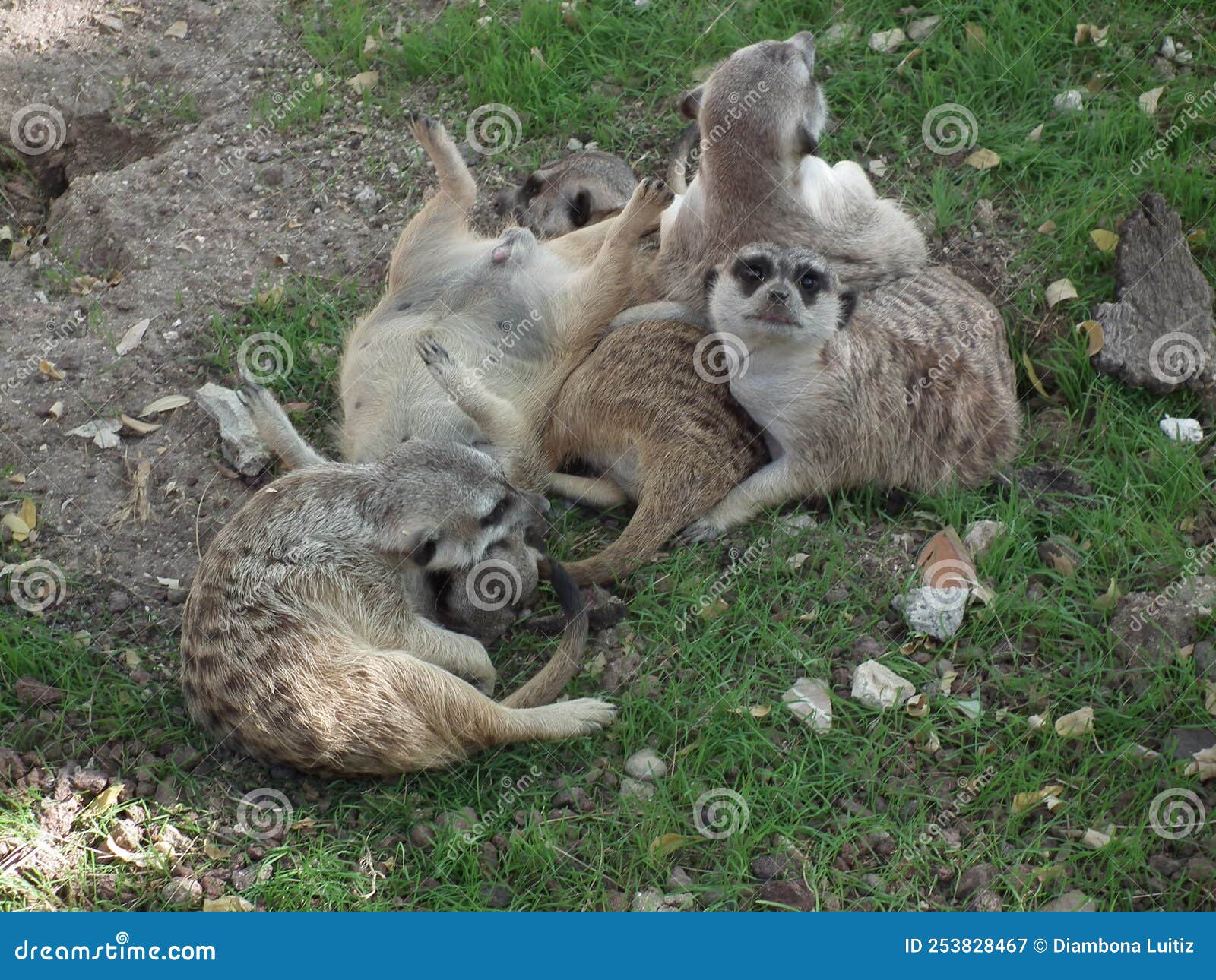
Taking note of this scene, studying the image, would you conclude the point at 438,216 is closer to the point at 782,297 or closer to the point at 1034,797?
the point at 782,297

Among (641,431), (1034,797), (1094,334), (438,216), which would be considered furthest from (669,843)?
(438,216)

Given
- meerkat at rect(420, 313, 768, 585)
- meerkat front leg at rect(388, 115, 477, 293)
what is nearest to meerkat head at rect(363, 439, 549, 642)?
meerkat at rect(420, 313, 768, 585)

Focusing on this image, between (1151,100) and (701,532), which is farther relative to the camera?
(1151,100)

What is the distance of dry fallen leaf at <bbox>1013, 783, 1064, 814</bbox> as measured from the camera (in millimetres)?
3137

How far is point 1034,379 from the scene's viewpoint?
423 cm

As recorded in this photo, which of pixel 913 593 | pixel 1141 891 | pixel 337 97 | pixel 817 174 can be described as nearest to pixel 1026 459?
pixel 913 593

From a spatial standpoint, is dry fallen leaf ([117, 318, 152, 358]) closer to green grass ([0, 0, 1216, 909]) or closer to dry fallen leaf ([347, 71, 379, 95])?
green grass ([0, 0, 1216, 909])

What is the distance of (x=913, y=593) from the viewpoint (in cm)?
359

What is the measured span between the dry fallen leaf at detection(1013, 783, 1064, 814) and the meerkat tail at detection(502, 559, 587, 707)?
4.18 ft

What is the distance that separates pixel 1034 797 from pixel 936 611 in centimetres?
61

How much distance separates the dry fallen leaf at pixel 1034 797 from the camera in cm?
314

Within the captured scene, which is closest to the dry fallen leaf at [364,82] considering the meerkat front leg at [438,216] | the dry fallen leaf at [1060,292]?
the meerkat front leg at [438,216]

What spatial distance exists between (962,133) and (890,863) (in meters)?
3.10

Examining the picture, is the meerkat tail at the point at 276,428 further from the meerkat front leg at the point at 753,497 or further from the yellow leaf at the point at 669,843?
the yellow leaf at the point at 669,843
